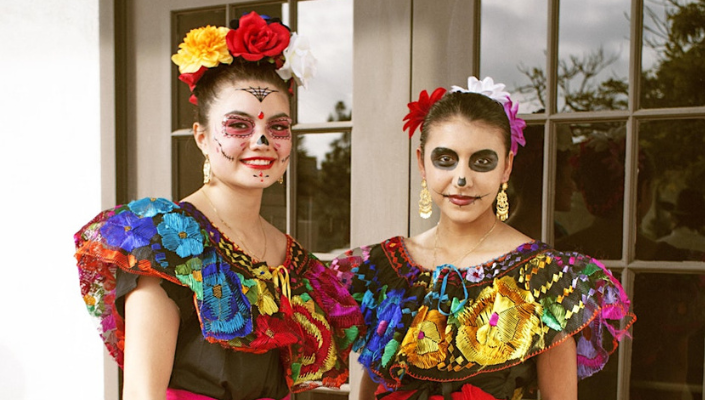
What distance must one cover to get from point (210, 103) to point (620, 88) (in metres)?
1.32

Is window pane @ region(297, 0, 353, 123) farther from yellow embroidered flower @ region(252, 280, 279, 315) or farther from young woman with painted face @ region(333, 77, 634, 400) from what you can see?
yellow embroidered flower @ region(252, 280, 279, 315)

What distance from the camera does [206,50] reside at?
141 centimetres

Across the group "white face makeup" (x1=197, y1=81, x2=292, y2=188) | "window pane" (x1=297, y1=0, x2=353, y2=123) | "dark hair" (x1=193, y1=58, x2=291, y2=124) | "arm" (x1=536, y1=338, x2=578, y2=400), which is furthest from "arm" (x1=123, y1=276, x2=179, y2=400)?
"window pane" (x1=297, y1=0, x2=353, y2=123)

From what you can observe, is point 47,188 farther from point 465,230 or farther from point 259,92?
point 465,230

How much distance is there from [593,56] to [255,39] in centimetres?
117

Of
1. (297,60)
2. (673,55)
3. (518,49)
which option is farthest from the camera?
(518,49)

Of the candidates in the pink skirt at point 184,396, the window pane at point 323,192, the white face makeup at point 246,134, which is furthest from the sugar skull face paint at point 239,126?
the window pane at point 323,192

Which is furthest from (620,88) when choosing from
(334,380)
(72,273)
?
(72,273)

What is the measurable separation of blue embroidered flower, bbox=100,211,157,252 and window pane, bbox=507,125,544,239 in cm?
125

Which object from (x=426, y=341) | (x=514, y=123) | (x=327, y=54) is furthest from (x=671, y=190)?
(x=327, y=54)

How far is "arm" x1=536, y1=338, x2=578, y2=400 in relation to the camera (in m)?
1.51

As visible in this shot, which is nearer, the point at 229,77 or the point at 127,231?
the point at 127,231

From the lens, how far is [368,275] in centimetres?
173

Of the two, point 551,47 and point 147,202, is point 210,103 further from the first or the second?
point 551,47
